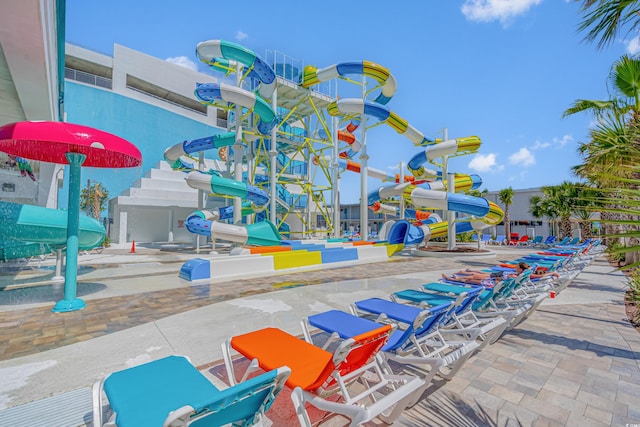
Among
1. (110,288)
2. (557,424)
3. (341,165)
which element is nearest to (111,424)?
(557,424)

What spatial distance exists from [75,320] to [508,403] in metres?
5.78

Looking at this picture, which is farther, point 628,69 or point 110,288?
point 628,69

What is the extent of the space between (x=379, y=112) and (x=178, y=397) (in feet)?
48.6

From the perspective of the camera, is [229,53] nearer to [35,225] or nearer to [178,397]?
[35,225]

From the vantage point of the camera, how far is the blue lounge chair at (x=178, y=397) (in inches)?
55.2

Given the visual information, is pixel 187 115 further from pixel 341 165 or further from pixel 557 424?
pixel 557 424

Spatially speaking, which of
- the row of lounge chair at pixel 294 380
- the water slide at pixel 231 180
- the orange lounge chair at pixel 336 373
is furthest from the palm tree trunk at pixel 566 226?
the orange lounge chair at pixel 336 373

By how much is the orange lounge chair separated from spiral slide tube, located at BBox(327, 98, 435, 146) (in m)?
13.6

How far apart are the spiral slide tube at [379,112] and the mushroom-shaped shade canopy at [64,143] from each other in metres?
11.3

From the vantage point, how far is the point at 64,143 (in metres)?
4.98

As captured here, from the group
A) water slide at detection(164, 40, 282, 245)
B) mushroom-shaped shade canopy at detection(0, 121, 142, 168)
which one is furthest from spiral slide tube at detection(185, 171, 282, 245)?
mushroom-shaped shade canopy at detection(0, 121, 142, 168)

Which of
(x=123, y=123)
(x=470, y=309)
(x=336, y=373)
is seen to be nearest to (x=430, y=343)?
(x=470, y=309)

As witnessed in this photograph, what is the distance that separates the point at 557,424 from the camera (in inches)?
91.7

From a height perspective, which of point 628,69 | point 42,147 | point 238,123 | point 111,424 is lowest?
point 111,424
